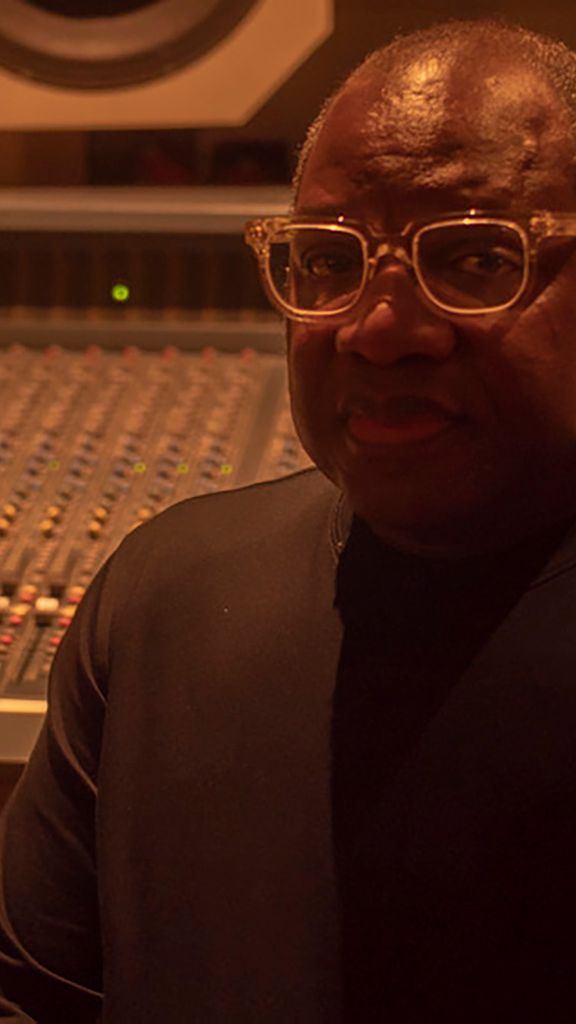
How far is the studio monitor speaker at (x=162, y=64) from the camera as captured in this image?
1396 mm

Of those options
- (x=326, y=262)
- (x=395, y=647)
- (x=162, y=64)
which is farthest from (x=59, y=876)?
(x=162, y=64)

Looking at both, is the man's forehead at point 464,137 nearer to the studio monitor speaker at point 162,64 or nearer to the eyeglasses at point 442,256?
the eyeglasses at point 442,256

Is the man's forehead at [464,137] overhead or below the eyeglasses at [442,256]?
overhead

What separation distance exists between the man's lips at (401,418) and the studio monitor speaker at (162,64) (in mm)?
753

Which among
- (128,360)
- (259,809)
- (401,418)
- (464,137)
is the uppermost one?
(464,137)

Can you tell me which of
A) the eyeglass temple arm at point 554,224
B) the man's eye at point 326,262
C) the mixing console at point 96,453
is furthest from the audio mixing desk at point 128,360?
the eyeglass temple arm at point 554,224

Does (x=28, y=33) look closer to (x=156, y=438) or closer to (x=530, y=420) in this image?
(x=156, y=438)


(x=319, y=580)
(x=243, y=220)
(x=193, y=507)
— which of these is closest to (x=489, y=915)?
(x=319, y=580)

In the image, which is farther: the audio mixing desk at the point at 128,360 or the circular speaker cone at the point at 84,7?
the circular speaker cone at the point at 84,7

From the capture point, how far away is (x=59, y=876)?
2.92 feet

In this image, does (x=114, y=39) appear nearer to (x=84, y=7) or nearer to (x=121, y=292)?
(x=84, y=7)

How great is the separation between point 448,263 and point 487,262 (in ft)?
0.06

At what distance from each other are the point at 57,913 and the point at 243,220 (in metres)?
0.69

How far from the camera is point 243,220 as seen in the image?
4.48ft
